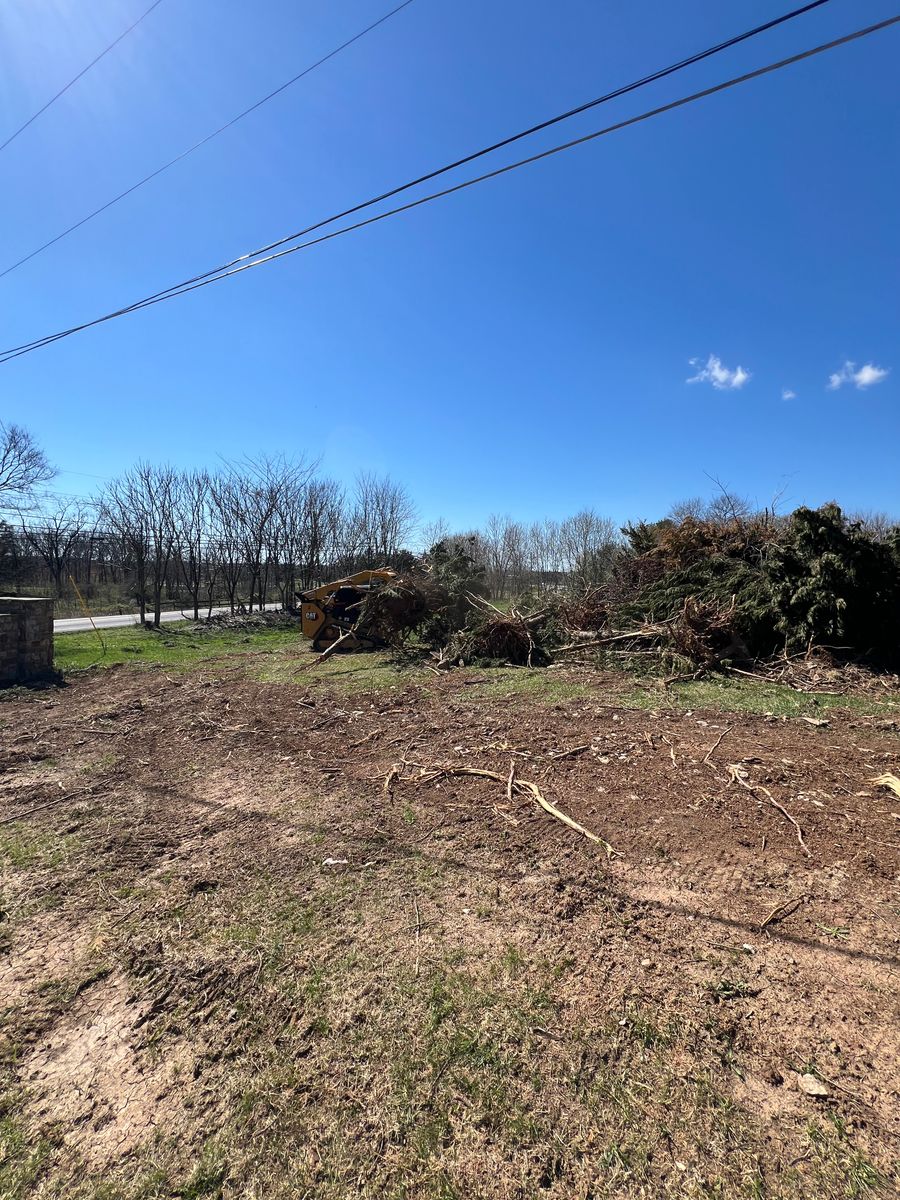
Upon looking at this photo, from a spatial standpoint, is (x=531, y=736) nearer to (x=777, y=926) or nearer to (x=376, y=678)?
(x=777, y=926)

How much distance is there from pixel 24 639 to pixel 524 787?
33.2ft

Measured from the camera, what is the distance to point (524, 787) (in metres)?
4.48

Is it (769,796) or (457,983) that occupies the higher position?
(769,796)

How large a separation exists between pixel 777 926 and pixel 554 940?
118 cm

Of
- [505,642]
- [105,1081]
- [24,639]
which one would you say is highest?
[24,639]

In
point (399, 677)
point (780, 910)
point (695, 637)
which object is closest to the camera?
point (780, 910)

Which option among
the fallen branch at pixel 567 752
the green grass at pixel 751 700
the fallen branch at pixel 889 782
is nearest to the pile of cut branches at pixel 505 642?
the green grass at pixel 751 700

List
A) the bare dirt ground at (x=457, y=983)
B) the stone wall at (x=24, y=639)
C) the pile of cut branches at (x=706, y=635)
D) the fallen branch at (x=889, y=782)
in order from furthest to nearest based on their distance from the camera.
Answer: the stone wall at (x=24, y=639), the pile of cut branches at (x=706, y=635), the fallen branch at (x=889, y=782), the bare dirt ground at (x=457, y=983)

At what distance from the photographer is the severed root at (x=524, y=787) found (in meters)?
3.62

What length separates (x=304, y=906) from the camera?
298 centimetres

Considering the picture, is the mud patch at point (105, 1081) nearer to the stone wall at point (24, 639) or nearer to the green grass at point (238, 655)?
the green grass at point (238, 655)

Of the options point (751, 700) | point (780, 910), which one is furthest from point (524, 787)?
point (751, 700)

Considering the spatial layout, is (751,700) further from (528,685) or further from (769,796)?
(769,796)

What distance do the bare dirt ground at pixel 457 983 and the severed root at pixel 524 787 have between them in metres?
0.06
